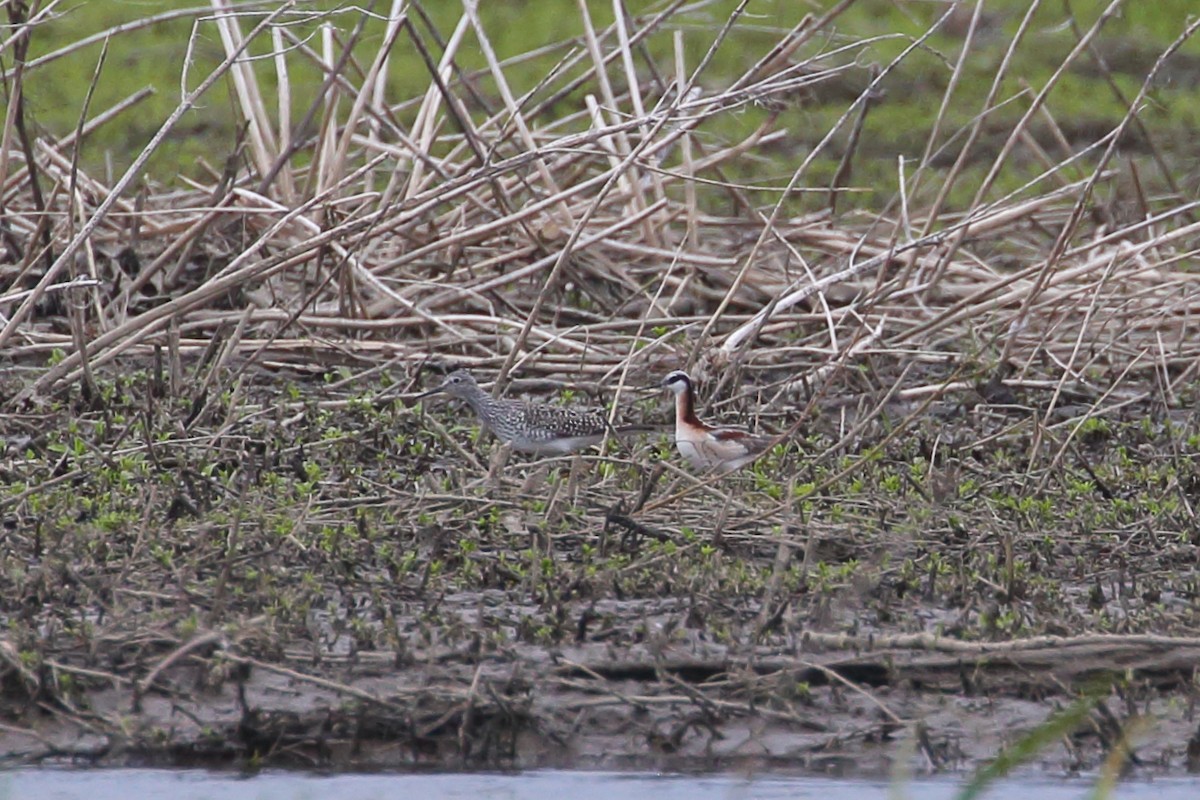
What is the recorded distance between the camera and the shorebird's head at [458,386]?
712cm

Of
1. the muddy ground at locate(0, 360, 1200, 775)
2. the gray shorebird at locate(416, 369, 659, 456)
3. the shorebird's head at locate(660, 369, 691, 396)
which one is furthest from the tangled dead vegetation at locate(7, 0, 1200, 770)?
the shorebird's head at locate(660, 369, 691, 396)

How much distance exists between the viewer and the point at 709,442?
6.47 m

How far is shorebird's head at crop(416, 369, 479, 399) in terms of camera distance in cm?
712

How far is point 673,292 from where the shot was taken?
8867 mm

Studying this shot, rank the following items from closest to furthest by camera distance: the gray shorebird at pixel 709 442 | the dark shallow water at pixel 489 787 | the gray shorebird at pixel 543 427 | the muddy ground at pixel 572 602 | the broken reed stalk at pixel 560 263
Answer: the dark shallow water at pixel 489 787 < the muddy ground at pixel 572 602 < the gray shorebird at pixel 709 442 < the gray shorebird at pixel 543 427 < the broken reed stalk at pixel 560 263

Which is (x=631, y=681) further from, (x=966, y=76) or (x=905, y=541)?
(x=966, y=76)

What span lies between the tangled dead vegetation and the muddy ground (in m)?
0.01

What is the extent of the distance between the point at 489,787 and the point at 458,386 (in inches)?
111

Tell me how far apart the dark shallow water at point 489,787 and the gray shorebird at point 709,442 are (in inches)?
73.2

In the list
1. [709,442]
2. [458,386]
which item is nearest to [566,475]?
[709,442]

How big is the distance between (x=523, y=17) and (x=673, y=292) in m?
9.47

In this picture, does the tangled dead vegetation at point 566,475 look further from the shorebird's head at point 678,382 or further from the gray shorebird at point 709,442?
the shorebird's head at point 678,382

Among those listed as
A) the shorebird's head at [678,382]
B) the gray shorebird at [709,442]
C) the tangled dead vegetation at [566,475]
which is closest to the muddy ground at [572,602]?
the tangled dead vegetation at [566,475]

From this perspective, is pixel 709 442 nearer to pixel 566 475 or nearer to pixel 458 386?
pixel 566 475
